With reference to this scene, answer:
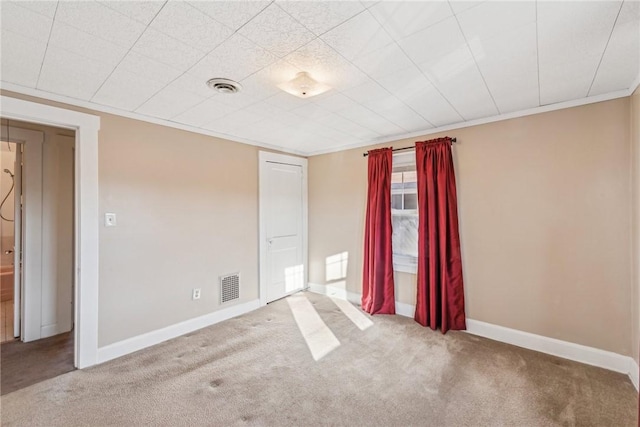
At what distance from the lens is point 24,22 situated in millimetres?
1401

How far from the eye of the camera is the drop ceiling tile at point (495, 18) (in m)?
1.32

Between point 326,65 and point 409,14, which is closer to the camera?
point 409,14

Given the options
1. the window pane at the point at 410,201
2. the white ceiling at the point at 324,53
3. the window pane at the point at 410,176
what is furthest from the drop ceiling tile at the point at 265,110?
the window pane at the point at 410,201

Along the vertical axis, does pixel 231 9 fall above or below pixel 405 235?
above

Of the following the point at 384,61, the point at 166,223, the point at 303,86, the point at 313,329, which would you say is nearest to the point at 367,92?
the point at 384,61

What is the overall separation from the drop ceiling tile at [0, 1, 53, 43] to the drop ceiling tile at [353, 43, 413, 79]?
1687 millimetres

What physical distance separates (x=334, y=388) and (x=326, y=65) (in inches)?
93.1

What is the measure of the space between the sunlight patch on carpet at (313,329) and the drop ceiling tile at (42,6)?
2915mm

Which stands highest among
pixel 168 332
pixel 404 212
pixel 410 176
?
pixel 410 176

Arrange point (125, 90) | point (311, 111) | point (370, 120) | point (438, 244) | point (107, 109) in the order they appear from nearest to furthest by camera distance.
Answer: point (125, 90) < point (107, 109) < point (311, 111) < point (370, 120) < point (438, 244)

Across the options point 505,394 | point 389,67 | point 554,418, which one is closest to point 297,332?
point 505,394

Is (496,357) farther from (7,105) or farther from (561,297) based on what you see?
(7,105)

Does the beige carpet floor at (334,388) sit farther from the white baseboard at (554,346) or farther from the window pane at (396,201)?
the window pane at (396,201)

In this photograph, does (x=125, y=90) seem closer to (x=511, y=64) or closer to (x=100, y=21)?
(x=100, y=21)
